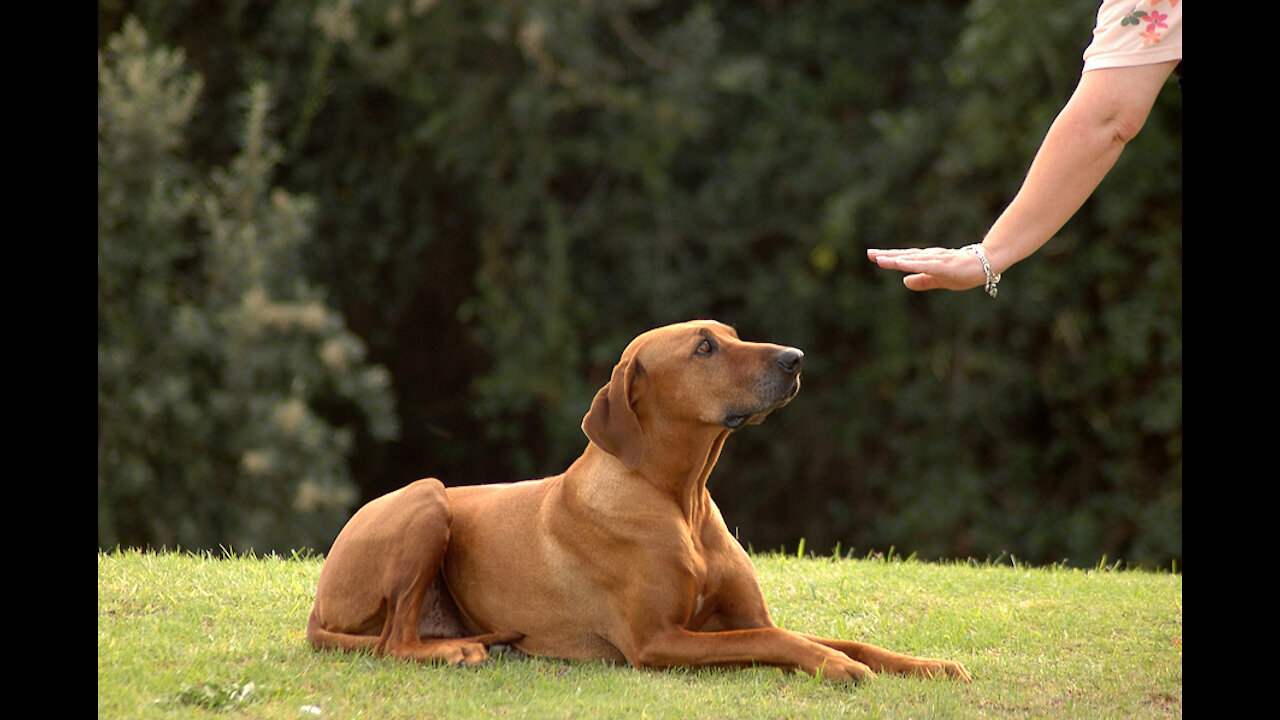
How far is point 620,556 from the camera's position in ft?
14.3

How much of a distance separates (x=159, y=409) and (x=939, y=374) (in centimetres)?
708

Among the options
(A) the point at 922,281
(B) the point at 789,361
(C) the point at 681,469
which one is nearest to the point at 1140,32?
(A) the point at 922,281

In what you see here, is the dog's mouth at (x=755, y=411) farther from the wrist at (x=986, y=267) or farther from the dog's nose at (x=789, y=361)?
the wrist at (x=986, y=267)

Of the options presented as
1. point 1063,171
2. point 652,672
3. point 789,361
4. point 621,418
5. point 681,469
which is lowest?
point 652,672

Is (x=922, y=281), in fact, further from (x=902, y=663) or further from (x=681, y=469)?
(x=902, y=663)

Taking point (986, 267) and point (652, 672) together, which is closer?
point (986, 267)

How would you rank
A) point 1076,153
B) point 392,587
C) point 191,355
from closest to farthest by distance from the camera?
point 1076,153 < point 392,587 < point 191,355

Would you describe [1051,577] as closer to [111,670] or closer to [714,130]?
[111,670]

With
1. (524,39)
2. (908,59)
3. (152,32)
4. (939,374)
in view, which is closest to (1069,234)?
(939,374)

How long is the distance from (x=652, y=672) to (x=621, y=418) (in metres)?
0.85

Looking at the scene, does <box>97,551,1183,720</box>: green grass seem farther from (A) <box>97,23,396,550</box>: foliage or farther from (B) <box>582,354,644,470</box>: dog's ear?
(A) <box>97,23,396,550</box>: foliage

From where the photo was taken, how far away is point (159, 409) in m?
10.3

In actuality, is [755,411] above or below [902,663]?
above

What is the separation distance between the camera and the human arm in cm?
362
